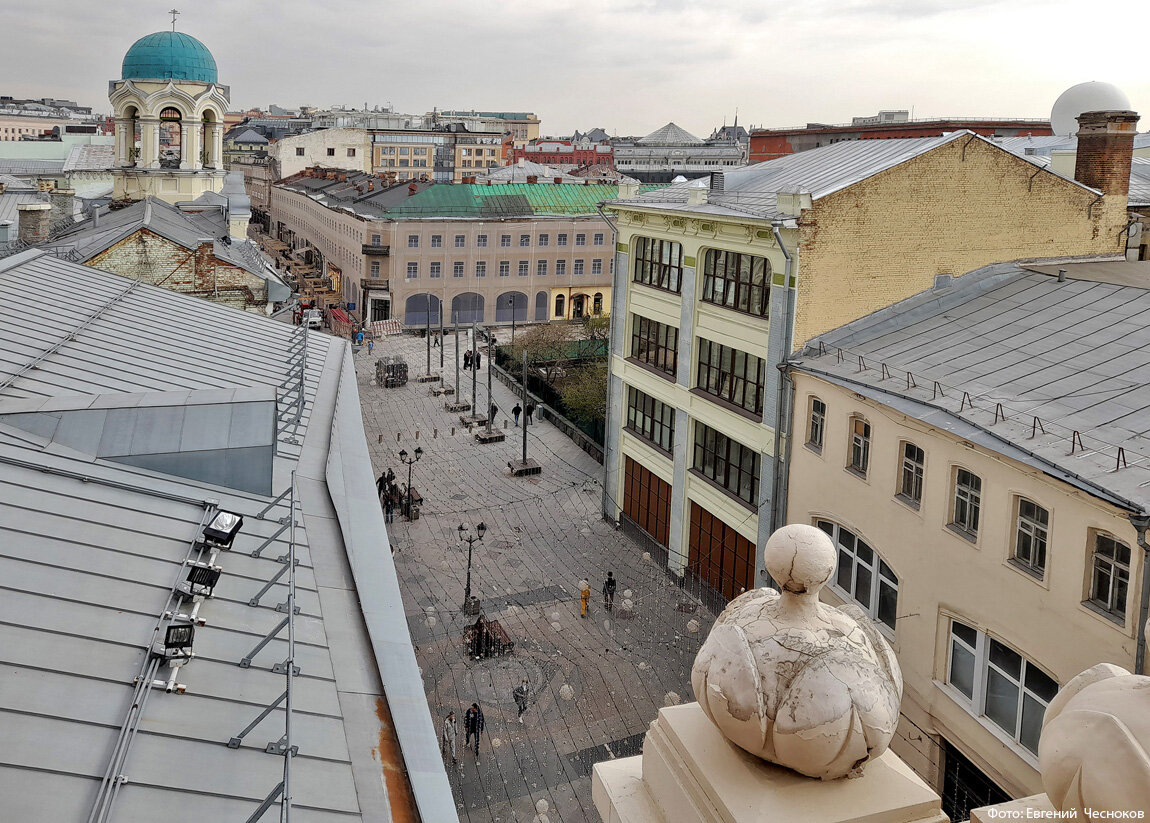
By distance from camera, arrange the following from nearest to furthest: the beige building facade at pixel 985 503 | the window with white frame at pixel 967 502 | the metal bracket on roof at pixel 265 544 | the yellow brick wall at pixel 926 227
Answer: the metal bracket on roof at pixel 265 544 < the beige building facade at pixel 985 503 < the window with white frame at pixel 967 502 < the yellow brick wall at pixel 926 227

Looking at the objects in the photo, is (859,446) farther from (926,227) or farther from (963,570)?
(926,227)

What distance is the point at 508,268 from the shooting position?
73.3 m

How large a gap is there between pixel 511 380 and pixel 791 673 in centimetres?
5239

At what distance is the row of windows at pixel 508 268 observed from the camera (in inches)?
2783

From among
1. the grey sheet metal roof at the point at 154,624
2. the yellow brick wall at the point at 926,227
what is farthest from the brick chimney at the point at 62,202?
the yellow brick wall at the point at 926,227

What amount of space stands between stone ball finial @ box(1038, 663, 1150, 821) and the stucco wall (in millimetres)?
12260

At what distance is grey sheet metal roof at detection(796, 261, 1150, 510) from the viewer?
1523 cm

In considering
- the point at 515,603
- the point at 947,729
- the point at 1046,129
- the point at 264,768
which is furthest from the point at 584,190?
the point at 264,768

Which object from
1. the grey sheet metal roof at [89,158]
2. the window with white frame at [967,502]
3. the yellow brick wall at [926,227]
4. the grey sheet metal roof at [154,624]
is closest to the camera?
the grey sheet metal roof at [154,624]

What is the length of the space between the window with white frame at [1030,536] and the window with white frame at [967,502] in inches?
33.5

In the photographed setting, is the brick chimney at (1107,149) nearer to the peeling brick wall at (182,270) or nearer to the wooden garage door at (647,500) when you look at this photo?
the wooden garage door at (647,500)

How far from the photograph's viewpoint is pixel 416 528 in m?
33.7

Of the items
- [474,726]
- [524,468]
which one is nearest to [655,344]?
[524,468]

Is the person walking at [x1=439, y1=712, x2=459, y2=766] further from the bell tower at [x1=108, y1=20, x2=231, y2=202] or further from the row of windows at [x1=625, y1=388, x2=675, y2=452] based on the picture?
the bell tower at [x1=108, y1=20, x2=231, y2=202]
